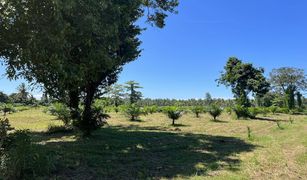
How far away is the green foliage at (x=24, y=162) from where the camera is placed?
22.1 feet

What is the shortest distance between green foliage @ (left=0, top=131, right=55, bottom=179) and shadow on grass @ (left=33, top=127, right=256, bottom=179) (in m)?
0.47

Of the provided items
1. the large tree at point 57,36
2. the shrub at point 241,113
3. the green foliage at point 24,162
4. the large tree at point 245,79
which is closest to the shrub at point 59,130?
the large tree at point 57,36

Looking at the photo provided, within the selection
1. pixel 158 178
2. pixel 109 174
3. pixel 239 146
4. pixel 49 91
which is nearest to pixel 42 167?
pixel 109 174

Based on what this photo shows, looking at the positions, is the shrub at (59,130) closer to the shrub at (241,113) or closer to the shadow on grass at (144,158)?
the shadow on grass at (144,158)

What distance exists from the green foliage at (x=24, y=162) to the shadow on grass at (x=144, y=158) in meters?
0.47

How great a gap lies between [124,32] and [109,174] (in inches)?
408

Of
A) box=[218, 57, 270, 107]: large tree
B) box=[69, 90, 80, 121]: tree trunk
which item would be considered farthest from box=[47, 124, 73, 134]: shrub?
box=[218, 57, 270, 107]: large tree

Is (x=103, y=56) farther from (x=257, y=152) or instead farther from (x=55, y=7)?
(x=257, y=152)

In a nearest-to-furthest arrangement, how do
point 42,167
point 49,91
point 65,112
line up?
point 42,167, point 49,91, point 65,112

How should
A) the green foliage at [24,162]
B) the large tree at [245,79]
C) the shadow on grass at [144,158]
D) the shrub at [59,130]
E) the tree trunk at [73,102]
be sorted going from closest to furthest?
the green foliage at [24,162] < the shadow on grass at [144,158] < the tree trunk at [73,102] < the shrub at [59,130] < the large tree at [245,79]

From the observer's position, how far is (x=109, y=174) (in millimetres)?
8211

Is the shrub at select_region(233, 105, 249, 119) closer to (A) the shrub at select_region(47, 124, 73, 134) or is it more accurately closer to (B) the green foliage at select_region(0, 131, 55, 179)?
(A) the shrub at select_region(47, 124, 73, 134)

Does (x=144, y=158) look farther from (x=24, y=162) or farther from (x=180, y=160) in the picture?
(x=24, y=162)

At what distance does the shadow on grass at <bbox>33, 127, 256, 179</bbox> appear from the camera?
839 centimetres
